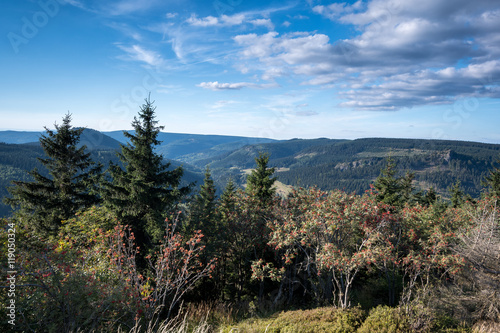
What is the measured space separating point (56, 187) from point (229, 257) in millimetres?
14756

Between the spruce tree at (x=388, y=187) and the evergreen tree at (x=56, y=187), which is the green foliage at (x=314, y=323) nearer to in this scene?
the evergreen tree at (x=56, y=187)

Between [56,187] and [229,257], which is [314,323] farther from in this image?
[56,187]

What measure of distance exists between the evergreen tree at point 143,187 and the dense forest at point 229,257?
74 millimetres

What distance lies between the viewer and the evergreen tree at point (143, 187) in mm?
14336

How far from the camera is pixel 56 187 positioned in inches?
725

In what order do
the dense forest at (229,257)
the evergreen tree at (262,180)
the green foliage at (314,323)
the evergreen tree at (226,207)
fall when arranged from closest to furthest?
the dense forest at (229,257) → the green foliage at (314,323) → the evergreen tree at (226,207) → the evergreen tree at (262,180)

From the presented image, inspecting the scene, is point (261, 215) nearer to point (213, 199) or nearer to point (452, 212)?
point (213, 199)

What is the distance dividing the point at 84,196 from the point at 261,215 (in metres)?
15.1

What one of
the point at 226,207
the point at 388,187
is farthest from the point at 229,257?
the point at 388,187

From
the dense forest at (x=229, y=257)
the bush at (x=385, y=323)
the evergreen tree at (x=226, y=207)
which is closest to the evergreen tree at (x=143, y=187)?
the dense forest at (x=229, y=257)

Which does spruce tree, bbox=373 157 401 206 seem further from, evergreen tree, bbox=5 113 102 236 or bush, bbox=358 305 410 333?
evergreen tree, bbox=5 113 102 236

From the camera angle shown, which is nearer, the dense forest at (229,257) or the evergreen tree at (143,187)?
the dense forest at (229,257)

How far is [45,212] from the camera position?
1803 cm

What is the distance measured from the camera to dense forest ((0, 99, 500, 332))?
585 cm
